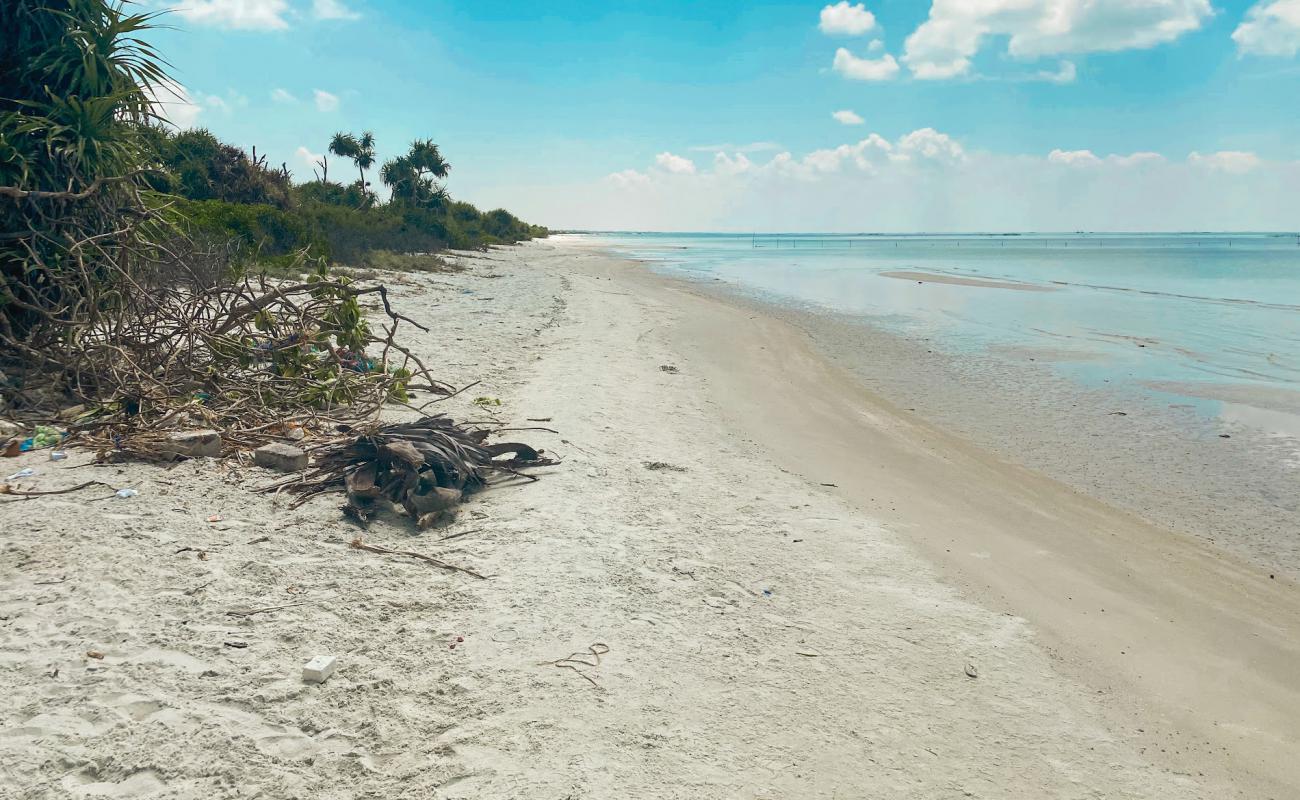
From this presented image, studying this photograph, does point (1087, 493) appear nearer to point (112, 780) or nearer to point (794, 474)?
point (794, 474)

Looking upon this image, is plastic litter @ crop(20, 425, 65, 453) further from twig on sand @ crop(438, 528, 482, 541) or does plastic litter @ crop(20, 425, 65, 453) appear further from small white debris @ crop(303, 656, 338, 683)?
small white debris @ crop(303, 656, 338, 683)

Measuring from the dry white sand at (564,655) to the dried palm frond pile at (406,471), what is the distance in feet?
0.57

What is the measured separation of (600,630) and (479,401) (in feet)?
13.6

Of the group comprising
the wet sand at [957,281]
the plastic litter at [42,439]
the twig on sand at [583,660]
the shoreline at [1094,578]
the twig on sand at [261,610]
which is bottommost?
the shoreline at [1094,578]

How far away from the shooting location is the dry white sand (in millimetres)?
2582

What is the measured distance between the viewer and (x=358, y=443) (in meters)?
5.02

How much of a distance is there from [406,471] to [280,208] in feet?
74.7

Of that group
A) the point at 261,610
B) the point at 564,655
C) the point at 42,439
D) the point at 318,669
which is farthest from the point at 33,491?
the point at 564,655

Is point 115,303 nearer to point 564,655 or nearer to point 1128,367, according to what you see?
point 564,655

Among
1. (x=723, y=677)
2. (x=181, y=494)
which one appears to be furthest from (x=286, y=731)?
(x=181, y=494)

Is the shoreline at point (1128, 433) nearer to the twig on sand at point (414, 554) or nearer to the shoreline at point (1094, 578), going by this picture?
the shoreline at point (1094, 578)

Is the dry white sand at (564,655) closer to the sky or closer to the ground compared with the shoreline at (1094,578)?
closer to the sky

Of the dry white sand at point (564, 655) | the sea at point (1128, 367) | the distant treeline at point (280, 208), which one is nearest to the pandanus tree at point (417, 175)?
the distant treeline at point (280, 208)

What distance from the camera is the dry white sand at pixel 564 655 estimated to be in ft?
8.47
